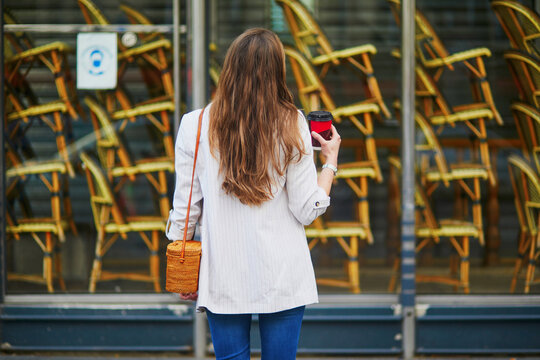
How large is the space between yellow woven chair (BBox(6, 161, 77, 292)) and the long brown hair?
294cm

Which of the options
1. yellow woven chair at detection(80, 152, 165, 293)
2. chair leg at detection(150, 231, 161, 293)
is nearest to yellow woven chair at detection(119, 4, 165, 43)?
yellow woven chair at detection(80, 152, 165, 293)

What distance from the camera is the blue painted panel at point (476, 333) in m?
4.57

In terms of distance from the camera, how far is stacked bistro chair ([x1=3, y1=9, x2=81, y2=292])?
4.78 meters

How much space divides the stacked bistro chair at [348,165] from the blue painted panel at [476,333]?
2.24 feet

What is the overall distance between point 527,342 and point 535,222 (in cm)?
95

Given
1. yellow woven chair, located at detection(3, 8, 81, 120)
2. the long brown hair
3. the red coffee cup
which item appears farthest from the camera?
yellow woven chair, located at detection(3, 8, 81, 120)

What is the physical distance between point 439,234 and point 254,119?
3106 millimetres

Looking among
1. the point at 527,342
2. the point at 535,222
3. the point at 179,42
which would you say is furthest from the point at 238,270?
the point at 535,222

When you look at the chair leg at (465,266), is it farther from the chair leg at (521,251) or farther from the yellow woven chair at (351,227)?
the yellow woven chair at (351,227)

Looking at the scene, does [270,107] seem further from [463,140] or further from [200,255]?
[463,140]

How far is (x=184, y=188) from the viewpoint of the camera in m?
2.45

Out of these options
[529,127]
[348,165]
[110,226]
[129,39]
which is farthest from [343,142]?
[110,226]

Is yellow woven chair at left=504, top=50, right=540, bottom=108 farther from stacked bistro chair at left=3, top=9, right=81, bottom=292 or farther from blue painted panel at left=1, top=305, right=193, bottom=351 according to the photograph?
stacked bistro chair at left=3, top=9, right=81, bottom=292

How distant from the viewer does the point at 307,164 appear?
7.72 feet
